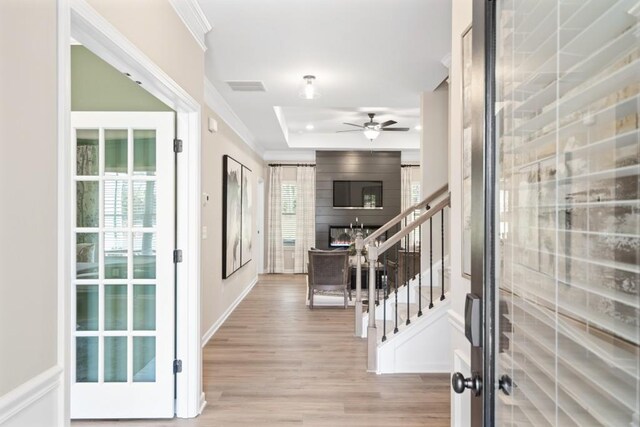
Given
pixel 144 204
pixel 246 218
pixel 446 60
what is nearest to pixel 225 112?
pixel 246 218

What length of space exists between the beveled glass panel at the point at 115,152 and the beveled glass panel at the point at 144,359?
44.5 inches

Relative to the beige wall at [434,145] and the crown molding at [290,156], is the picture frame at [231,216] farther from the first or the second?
the crown molding at [290,156]

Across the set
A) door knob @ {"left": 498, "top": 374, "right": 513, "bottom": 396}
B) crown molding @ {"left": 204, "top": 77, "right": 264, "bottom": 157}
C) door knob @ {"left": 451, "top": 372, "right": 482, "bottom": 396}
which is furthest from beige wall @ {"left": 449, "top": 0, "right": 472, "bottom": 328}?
crown molding @ {"left": 204, "top": 77, "right": 264, "bottom": 157}

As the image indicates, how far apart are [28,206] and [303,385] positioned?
2669 millimetres

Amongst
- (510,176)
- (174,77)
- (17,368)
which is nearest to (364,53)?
(174,77)

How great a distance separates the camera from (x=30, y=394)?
116cm

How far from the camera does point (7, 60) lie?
3.50ft

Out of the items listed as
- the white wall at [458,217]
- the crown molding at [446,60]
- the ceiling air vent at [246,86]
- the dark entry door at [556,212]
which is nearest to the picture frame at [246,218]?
the ceiling air vent at [246,86]

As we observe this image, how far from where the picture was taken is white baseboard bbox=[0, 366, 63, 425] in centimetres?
108

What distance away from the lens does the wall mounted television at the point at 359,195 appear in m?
8.65

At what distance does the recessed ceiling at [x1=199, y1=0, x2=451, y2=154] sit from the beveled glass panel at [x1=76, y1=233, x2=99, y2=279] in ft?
5.56

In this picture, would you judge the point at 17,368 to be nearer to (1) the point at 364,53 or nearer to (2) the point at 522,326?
(2) the point at 522,326

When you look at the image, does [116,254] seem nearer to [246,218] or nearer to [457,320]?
[457,320]

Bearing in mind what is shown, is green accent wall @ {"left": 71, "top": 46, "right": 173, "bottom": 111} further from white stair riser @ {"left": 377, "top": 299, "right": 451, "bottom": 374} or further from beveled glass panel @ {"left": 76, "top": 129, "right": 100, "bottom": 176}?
white stair riser @ {"left": 377, "top": 299, "right": 451, "bottom": 374}
